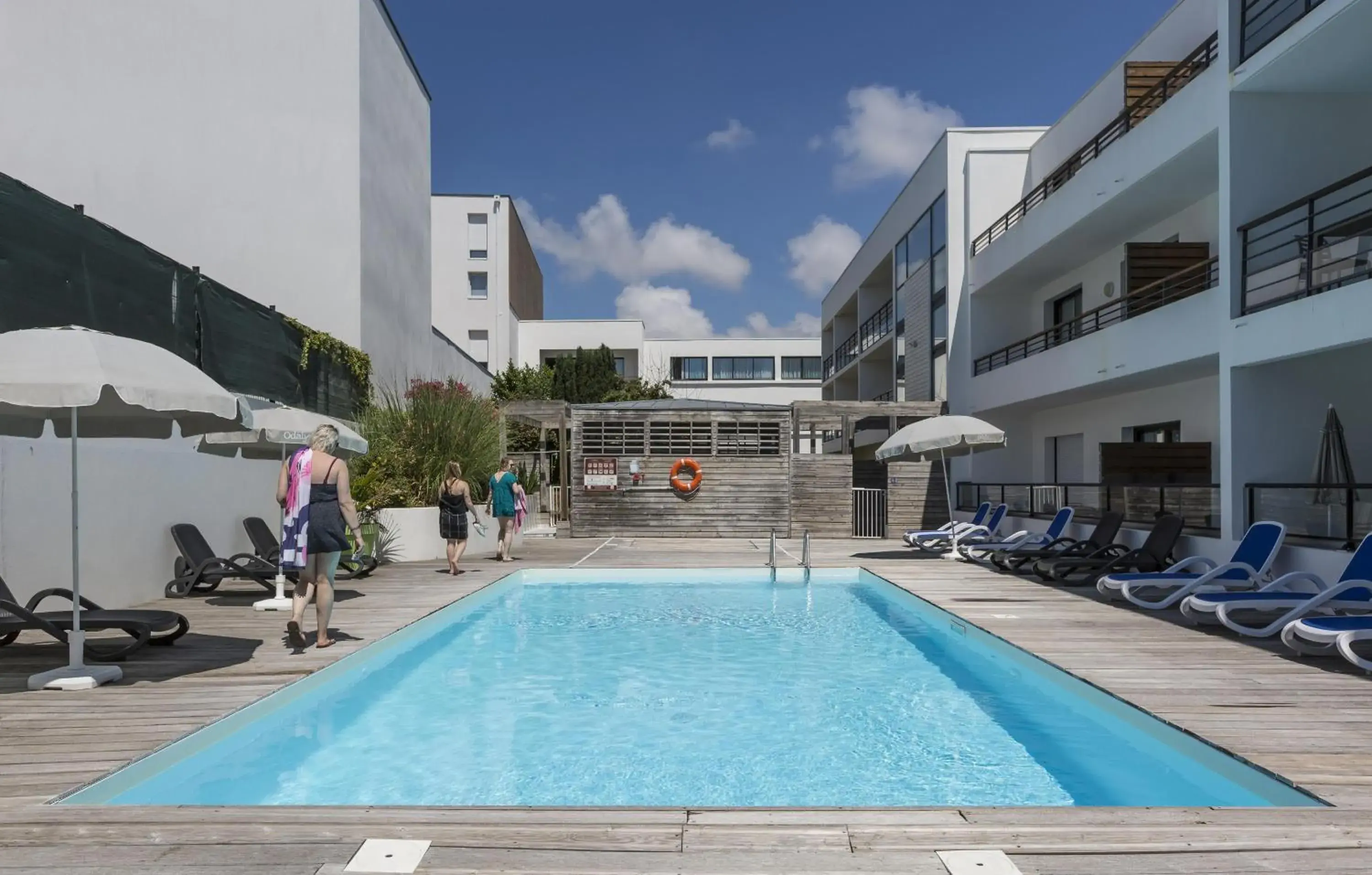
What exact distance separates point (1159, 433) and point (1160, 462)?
8.71ft

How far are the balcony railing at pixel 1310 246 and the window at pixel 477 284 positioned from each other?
33.8 m

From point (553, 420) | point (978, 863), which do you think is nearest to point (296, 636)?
point (978, 863)

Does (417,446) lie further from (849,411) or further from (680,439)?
(849,411)

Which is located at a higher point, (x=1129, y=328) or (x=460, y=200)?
(x=460, y=200)

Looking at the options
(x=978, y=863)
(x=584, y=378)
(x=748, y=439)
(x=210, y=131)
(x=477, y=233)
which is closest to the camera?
(x=978, y=863)

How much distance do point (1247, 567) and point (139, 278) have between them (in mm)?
11996

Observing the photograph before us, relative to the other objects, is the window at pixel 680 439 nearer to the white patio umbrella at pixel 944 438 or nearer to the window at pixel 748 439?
the window at pixel 748 439

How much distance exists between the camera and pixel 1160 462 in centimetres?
1347

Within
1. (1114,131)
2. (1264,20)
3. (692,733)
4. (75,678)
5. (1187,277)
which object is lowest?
(692,733)

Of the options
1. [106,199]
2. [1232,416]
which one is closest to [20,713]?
[1232,416]

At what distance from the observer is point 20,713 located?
16.3 ft

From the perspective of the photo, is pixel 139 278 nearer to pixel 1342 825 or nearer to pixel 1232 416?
pixel 1342 825

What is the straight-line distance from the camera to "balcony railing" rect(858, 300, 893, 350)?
87.6 ft

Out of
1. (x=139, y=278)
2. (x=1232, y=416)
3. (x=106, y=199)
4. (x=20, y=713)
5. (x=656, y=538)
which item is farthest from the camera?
(x=656, y=538)
